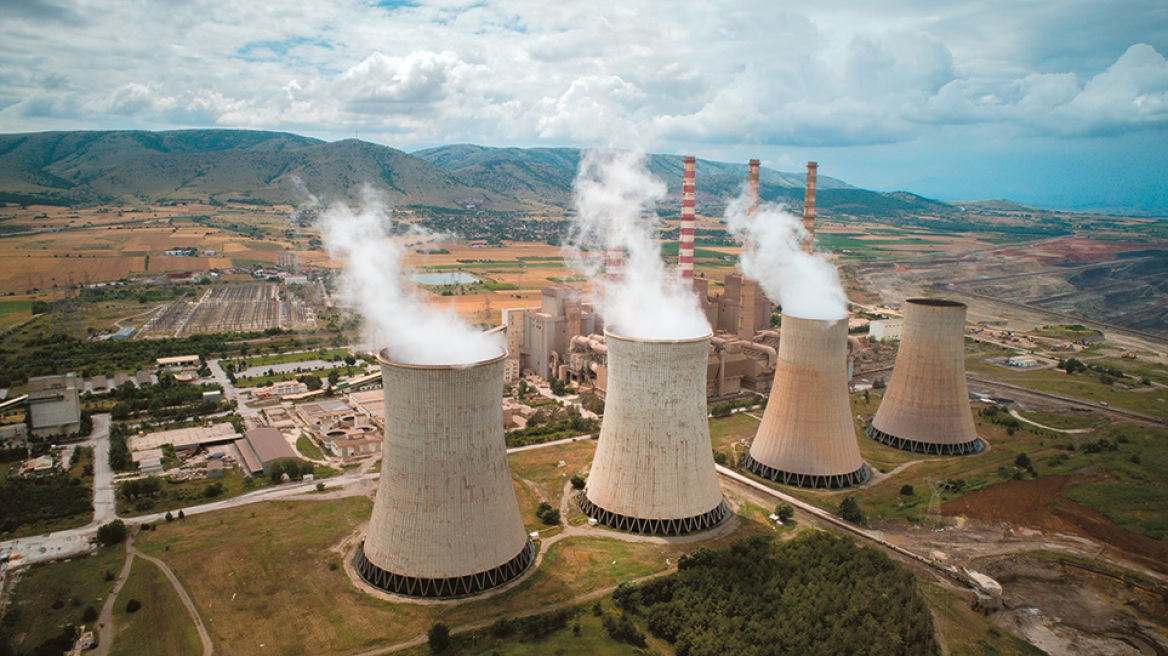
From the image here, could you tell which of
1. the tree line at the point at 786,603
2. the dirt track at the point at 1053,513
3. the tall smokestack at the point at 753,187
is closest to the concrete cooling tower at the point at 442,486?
the tree line at the point at 786,603

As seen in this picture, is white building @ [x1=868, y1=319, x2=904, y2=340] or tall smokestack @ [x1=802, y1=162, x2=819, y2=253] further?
white building @ [x1=868, y1=319, x2=904, y2=340]

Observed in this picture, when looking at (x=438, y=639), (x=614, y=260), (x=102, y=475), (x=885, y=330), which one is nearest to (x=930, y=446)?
(x=614, y=260)

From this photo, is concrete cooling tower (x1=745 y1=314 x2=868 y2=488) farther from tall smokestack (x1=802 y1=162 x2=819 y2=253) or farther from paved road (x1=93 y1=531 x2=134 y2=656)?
paved road (x1=93 y1=531 x2=134 y2=656)

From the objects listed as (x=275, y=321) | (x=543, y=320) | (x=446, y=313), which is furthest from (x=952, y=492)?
(x=275, y=321)

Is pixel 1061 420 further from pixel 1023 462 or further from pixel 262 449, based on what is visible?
pixel 262 449

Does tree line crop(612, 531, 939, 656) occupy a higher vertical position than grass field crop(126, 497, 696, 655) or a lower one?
higher

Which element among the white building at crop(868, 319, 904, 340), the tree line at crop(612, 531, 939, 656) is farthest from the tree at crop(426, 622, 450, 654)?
the white building at crop(868, 319, 904, 340)

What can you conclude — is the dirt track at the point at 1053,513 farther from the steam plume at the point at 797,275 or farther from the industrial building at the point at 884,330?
the industrial building at the point at 884,330
